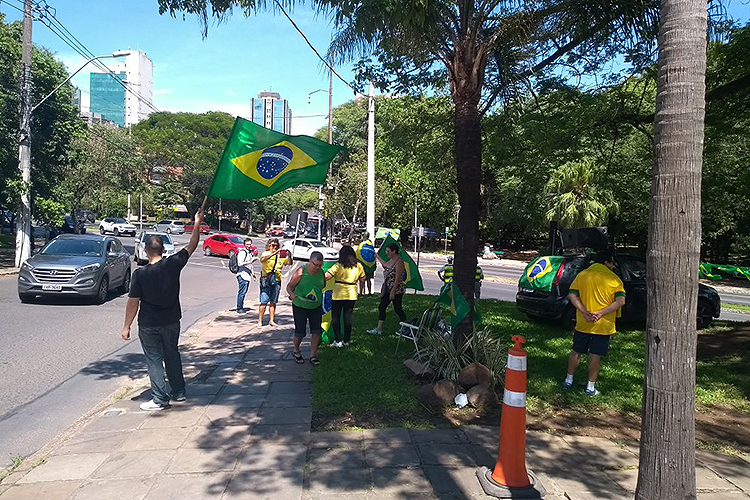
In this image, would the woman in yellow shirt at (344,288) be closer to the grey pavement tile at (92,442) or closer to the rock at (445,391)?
the rock at (445,391)

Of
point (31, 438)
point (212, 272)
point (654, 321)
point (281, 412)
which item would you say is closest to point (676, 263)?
point (654, 321)

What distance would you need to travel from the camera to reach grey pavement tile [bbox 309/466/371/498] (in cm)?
380

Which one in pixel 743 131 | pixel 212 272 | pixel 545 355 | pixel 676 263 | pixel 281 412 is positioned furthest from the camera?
pixel 212 272

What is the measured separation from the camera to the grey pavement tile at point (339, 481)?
12.5ft

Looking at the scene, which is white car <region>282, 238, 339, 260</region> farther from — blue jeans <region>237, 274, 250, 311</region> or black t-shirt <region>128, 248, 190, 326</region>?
black t-shirt <region>128, 248, 190, 326</region>

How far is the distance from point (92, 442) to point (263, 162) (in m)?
3.14

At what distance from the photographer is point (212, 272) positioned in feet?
75.4

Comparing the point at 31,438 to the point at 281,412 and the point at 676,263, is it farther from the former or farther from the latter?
the point at 676,263

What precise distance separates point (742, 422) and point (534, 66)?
6.24 metres

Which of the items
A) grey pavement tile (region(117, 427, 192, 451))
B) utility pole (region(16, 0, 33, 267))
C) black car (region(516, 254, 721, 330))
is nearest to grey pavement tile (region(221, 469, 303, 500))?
grey pavement tile (region(117, 427, 192, 451))

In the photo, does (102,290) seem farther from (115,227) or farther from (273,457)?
(115,227)

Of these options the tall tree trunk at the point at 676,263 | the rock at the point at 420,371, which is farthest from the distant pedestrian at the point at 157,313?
the tall tree trunk at the point at 676,263

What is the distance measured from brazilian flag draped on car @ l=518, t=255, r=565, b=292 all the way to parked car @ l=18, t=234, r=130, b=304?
9.64 meters

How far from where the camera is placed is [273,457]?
4363 mm
